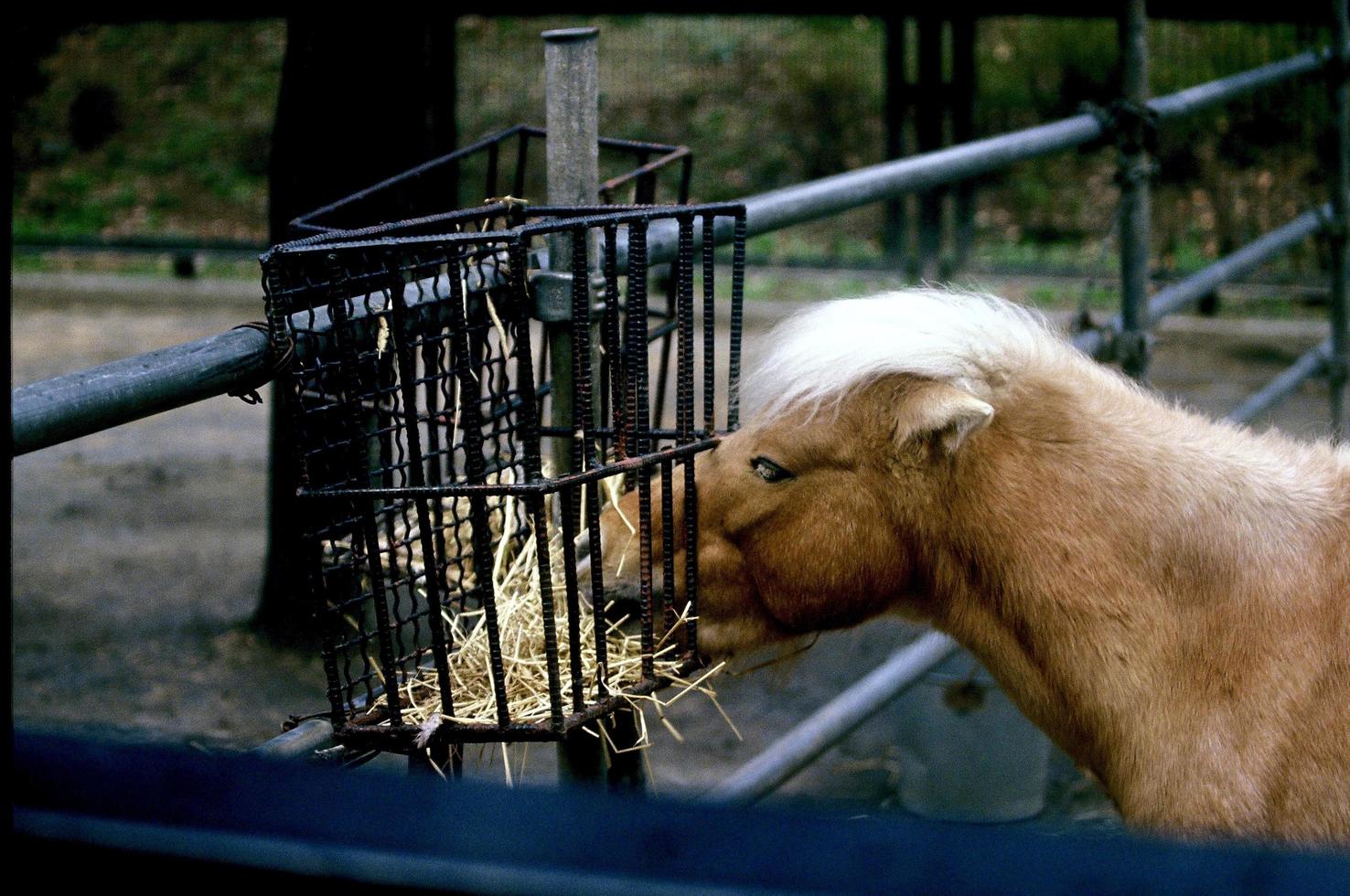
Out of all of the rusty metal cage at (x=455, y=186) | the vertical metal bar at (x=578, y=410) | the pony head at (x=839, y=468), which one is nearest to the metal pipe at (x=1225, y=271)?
the rusty metal cage at (x=455, y=186)

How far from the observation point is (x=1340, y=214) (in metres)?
5.35

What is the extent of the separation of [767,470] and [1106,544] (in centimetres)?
53

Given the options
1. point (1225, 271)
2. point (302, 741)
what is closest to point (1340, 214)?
point (1225, 271)

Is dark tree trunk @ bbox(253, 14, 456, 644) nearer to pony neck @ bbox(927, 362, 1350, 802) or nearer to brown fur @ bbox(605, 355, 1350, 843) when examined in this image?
brown fur @ bbox(605, 355, 1350, 843)

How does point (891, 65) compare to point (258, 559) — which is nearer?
point (258, 559)

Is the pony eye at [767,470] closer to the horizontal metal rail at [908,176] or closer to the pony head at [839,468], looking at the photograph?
the pony head at [839,468]

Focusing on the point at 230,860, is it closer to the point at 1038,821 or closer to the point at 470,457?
the point at 470,457

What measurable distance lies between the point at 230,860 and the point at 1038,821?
11.9ft

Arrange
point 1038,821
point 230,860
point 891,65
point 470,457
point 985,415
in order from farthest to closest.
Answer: point 891,65, point 1038,821, point 985,415, point 470,457, point 230,860

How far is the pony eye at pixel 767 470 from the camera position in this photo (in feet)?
7.11

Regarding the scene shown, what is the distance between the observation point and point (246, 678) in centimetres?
460

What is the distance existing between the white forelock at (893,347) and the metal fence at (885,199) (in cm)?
26

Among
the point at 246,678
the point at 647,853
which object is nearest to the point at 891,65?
the point at 246,678

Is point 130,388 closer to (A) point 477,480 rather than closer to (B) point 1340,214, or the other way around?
(A) point 477,480
